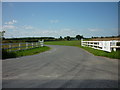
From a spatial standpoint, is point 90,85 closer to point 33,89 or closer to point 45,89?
point 45,89

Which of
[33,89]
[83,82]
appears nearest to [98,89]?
[83,82]

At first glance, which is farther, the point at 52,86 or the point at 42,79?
the point at 42,79

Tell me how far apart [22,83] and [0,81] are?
3.11 ft

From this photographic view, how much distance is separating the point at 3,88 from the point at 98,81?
10.6 ft

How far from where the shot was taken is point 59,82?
491 centimetres

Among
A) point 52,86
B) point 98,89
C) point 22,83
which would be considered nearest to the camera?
point 98,89

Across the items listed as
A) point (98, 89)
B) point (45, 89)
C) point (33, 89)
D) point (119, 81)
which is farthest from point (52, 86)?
point (119, 81)

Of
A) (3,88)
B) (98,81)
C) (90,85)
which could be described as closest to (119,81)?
(98,81)

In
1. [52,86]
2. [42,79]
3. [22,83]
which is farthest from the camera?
[42,79]

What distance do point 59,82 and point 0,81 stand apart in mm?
2195

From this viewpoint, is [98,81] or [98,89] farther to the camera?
[98,81]

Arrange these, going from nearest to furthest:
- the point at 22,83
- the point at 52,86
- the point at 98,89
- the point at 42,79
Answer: the point at 98,89 → the point at 52,86 → the point at 22,83 → the point at 42,79

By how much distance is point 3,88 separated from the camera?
14.6ft

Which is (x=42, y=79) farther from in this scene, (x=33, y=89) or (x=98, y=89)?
(x=98, y=89)
